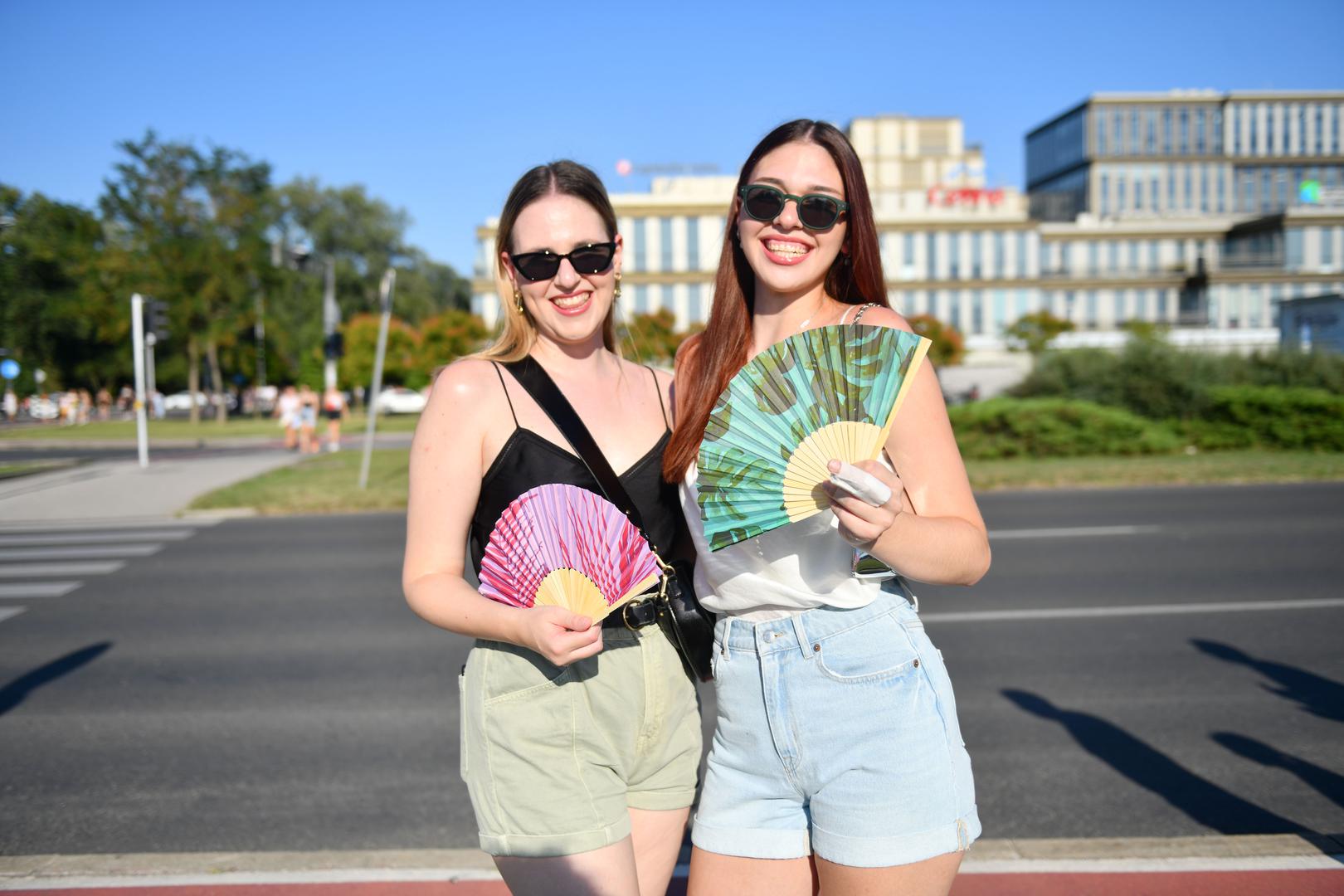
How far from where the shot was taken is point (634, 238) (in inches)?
2613

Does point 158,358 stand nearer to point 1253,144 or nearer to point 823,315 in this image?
point 823,315

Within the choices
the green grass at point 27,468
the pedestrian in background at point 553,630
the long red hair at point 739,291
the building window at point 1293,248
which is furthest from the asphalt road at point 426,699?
the building window at point 1293,248

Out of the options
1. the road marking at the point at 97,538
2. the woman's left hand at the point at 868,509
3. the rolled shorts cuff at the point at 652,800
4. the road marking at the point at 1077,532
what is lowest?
the road marking at the point at 97,538

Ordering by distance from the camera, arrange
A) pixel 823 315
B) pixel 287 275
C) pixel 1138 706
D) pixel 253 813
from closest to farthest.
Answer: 1. pixel 823 315
2. pixel 253 813
3. pixel 1138 706
4. pixel 287 275

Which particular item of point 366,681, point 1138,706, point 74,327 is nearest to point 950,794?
point 1138,706

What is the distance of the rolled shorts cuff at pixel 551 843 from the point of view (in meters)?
1.89

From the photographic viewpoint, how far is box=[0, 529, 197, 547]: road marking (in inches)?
457

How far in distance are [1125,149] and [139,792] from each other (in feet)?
320

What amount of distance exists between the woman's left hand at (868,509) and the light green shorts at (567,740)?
Answer: 547 mm

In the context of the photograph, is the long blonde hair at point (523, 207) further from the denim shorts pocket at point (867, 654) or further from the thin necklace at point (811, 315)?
the denim shorts pocket at point (867, 654)

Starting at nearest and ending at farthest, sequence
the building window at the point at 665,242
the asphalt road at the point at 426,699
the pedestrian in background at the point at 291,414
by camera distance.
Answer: the asphalt road at the point at 426,699 < the pedestrian in background at the point at 291,414 < the building window at the point at 665,242

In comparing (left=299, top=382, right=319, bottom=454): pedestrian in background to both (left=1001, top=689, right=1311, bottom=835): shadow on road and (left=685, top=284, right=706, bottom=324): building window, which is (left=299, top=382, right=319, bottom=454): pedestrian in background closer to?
(left=1001, top=689, right=1311, bottom=835): shadow on road

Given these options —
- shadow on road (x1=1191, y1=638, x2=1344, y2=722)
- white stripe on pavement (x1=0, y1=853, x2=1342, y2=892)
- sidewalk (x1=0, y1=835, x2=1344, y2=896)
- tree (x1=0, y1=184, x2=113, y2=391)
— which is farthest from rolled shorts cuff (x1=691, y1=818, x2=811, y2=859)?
tree (x1=0, y1=184, x2=113, y2=391)

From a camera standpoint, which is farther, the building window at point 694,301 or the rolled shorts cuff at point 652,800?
the building window at point 694,301
